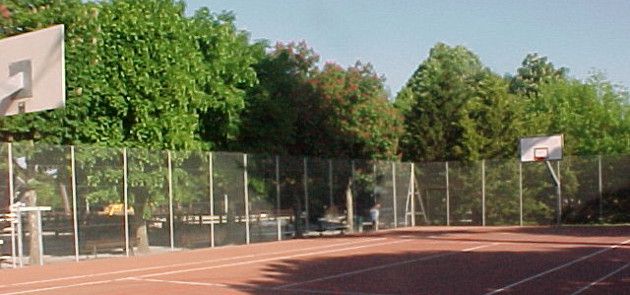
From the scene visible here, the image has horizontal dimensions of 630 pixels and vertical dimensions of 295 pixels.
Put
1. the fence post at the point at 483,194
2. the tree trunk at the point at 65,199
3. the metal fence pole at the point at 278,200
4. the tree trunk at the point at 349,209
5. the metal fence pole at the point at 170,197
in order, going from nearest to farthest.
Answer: the tree trunk at the point at 65,199, the metal fence pole at the point at 170,197, the metal fence pole at the point at 278,200, the tree trunk at the point at 349,209, the fence post at the point at 483,194

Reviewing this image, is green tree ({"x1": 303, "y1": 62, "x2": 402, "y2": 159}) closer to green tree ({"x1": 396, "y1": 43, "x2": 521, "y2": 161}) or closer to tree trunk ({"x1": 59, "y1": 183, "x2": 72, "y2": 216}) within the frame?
green tree ({"x1": 396, "y1": 43, "x2": 521, "y2": 161})

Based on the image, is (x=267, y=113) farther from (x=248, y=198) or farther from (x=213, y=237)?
(x=213, y=237)

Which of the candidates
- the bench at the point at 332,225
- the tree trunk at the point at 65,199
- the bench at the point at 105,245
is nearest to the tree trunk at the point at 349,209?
the bench at the point at 332,225

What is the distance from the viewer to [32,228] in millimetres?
20922

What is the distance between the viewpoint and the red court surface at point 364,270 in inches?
606

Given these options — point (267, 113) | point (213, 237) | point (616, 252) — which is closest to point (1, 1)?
point (213, 237)

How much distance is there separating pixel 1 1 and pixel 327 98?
16321mm

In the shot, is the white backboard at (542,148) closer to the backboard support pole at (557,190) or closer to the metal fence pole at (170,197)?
the backboard support pole at (557,190)

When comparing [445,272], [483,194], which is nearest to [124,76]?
[445,272]

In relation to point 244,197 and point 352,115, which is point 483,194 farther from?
point 244,197

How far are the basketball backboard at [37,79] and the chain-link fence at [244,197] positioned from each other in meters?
7.98

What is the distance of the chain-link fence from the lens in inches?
844

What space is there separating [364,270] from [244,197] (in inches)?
396

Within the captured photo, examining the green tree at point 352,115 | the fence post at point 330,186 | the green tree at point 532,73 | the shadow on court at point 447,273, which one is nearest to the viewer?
the shadow on court at point 447,273
